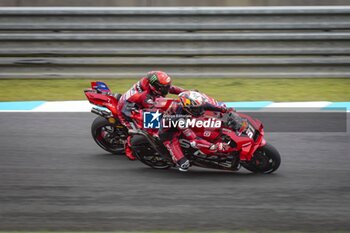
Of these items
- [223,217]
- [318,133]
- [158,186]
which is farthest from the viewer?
[318,133]

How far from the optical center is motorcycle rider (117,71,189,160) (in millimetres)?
8453

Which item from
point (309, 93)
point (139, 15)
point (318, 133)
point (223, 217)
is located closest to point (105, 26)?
point (139, 15)

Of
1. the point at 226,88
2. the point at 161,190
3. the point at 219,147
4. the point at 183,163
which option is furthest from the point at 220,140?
the point at 226,88

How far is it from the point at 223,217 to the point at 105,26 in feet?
22.2

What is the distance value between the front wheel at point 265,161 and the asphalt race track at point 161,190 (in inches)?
4.2

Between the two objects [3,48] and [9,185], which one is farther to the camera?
[3,48]

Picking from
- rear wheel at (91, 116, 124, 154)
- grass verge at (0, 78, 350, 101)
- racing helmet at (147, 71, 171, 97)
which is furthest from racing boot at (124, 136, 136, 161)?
grass verge at (0, 78, 350, 101)

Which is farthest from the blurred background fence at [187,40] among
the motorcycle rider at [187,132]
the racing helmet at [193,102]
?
the racing helmet at [193,102]

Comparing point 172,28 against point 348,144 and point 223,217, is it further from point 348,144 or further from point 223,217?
point 223,217

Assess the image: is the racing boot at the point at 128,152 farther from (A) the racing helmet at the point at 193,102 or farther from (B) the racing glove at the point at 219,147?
(B) the racing glove at the point at 219,147

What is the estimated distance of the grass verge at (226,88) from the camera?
1186 centimetres

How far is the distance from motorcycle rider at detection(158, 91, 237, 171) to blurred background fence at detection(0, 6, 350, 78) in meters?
4.55

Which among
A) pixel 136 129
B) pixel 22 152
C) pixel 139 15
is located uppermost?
pixel 139 15

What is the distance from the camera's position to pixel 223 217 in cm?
668
